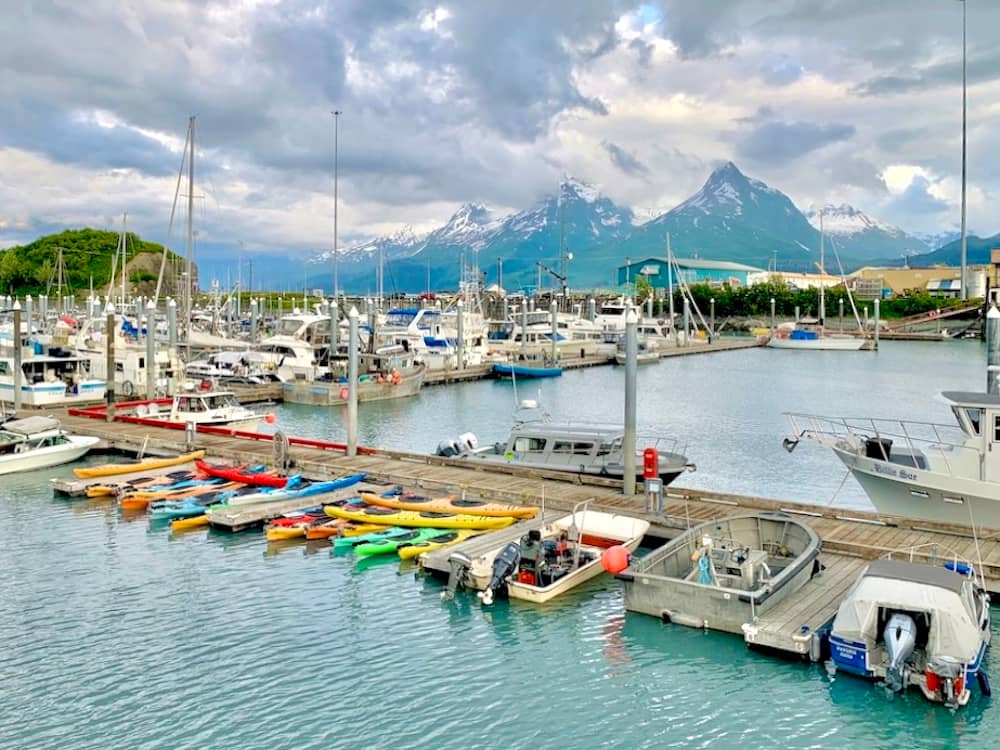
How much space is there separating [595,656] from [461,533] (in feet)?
19.3

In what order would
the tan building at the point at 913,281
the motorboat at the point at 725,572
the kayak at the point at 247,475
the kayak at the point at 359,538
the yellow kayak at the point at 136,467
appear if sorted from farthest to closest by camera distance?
the tan building at the point at 913,281 → the yellow kayak at the point at 136,467 → the kayak at the point at 247,475 → the kayak at the point at 359,538 → the motorboat at the point at 725,572

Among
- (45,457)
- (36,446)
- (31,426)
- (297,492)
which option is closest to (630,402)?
(297,492)

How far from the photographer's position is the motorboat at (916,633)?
12453 mm

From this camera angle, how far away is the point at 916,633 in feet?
42.1

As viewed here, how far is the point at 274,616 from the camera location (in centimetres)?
1642

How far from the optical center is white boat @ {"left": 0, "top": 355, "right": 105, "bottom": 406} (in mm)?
40000

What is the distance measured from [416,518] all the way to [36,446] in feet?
52.6

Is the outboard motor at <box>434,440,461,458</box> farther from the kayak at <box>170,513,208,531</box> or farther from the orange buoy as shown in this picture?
the orange buoy

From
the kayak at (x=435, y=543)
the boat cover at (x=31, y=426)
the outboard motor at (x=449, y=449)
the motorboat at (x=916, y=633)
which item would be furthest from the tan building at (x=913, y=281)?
the motorboat at (x=916, y=633)

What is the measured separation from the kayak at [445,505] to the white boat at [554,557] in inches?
62.4

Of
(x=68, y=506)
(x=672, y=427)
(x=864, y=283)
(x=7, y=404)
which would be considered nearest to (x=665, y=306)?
(x=864, y=283)

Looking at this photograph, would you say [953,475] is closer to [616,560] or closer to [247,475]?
[616,560]

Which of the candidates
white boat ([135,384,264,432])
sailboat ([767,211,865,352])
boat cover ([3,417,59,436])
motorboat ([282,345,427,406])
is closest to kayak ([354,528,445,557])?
boat cover ([3,417,59,436])

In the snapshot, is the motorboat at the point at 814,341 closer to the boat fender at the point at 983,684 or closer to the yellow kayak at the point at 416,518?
the yellow kayak at the point at 416,518
